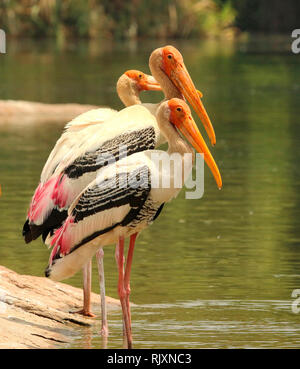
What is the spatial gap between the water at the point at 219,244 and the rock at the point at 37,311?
0.14m

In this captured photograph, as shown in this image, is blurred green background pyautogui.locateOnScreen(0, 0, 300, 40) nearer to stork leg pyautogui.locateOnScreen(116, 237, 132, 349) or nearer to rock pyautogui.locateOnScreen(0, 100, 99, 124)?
rock pyautogui.locateOnScreen(0, 100, 99, 124)

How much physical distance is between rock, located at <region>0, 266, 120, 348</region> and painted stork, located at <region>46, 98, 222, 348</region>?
0.32 metres

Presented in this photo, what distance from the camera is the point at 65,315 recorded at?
310 inches

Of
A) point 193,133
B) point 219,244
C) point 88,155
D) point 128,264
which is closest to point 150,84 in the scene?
point 88,155

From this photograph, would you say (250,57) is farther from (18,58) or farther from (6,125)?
Result: (6,125)

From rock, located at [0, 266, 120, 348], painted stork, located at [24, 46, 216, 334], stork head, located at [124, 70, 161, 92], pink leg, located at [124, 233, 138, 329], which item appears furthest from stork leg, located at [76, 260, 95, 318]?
stork head, located at [124, 70, 161, 92]

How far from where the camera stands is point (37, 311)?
7.70 meters

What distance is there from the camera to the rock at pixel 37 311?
7.04m

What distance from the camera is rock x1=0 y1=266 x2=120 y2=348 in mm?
7039

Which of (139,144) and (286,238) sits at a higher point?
(139,144)

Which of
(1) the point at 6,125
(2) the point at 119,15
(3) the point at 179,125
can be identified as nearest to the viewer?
(3) the point at 179,125
